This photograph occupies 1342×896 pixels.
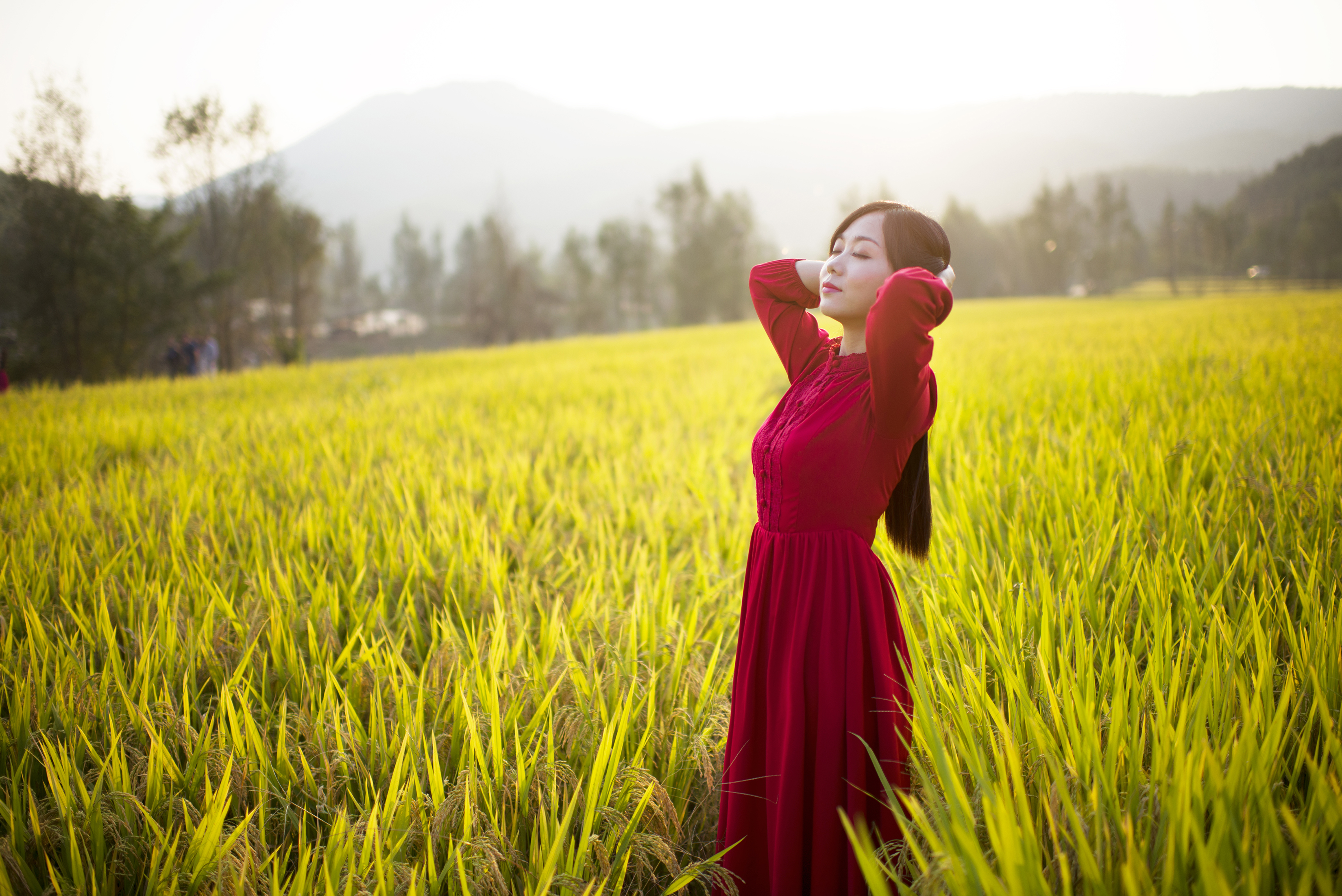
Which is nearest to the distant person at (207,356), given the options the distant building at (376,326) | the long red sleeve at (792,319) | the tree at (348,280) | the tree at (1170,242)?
the long red sleeve at (792,319)

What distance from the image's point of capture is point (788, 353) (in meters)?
1.48

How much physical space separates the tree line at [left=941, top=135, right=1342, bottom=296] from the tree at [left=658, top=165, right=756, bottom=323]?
53.1ft

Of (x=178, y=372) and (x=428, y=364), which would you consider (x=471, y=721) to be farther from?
(x=178, y=372)

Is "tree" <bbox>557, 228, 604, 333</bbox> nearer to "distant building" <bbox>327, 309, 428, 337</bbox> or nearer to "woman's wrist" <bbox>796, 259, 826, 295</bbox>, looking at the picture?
"distant building" <bbox>327, 309, 428, 337</bbox>

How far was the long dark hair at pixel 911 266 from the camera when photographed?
1.19 metres

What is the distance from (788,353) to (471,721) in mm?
1132

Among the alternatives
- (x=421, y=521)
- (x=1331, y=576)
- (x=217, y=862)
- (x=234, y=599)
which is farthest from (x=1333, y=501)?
(x=234, y=599)

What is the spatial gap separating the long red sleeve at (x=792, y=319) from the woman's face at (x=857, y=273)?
19cm

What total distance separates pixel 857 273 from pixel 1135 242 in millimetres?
69691

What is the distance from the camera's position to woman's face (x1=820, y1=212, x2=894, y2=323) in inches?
47.1

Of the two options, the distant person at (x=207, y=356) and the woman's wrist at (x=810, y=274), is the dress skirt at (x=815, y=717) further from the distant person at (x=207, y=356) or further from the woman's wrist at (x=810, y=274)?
the distant person at (x=207, y=356)

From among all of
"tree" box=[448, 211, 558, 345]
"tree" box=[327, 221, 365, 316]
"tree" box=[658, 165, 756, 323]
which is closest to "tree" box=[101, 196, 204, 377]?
"tree" box=[448, 211, 558, 345]

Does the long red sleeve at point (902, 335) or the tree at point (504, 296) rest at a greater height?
the tree at point (504, 296)

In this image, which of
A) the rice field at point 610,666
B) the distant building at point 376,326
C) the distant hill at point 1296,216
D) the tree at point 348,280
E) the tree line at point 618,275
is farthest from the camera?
the tree at point 348,280
